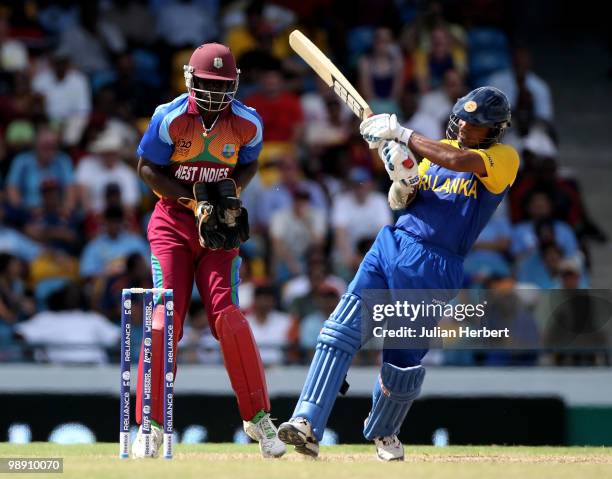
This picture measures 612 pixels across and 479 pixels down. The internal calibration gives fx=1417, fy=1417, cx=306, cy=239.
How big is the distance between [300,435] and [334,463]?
9.5 inches

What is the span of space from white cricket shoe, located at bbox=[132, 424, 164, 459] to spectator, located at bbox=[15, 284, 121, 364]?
4030 millimetres

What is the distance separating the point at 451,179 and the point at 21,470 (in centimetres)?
258

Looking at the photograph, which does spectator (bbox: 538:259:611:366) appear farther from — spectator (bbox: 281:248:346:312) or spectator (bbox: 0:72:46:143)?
spectator (bbox: 0:72:46:143)

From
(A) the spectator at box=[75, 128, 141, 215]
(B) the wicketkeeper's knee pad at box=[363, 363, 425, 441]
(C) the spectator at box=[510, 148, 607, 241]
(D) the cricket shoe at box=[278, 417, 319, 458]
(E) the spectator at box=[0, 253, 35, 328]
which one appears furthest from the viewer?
(C) the spectator at box=[510, 148, 607, 241]

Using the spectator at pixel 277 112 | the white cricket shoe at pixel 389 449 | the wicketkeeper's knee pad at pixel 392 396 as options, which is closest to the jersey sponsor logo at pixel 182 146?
the wicketkeeper's knee pad at pixel 392 396

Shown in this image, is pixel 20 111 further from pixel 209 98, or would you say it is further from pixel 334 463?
pixel 334 463

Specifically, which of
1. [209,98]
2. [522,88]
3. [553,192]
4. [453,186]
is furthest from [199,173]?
[522,88]

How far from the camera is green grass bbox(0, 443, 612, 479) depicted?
20.3ft

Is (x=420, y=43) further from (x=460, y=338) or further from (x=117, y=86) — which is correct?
(x=460, y=338)

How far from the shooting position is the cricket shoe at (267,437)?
734 cm

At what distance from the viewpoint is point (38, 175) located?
12680mm

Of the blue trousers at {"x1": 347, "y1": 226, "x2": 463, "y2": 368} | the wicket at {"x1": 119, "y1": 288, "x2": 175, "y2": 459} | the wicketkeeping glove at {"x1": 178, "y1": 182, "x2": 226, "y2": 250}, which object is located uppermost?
the wicketkeeping glove at {"x1": 178, "y1": 182, "x2": 226, "y2": 250}

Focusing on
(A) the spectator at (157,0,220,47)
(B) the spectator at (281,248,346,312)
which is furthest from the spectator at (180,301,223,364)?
(A) the spectator at (157,0,220,47)

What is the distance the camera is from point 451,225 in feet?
23.7
